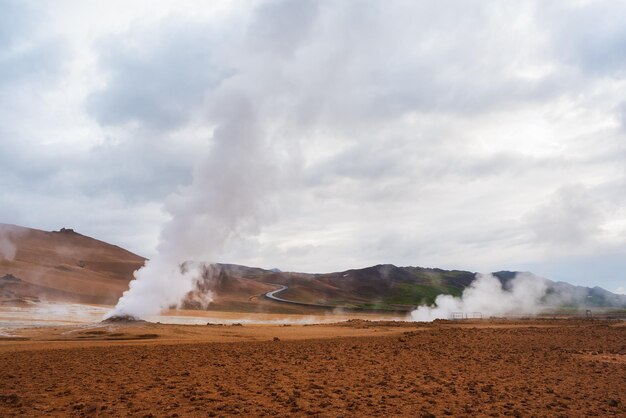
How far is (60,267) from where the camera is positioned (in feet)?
305

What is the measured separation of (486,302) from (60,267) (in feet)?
269

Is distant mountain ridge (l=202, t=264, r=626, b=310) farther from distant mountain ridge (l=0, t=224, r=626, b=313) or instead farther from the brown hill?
the brown hill

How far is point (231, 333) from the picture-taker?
120 feet

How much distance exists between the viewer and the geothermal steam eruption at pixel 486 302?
2918 inches

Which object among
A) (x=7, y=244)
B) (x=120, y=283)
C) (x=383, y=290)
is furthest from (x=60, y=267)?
(x=383, y=290)

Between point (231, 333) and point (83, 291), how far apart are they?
53.0 meters

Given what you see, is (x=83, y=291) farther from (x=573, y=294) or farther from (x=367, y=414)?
(x=573, y=294)

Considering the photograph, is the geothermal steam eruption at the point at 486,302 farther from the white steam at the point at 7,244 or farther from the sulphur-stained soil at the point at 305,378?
the white steam at the point at 7,244

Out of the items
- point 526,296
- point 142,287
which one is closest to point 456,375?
point 142,287

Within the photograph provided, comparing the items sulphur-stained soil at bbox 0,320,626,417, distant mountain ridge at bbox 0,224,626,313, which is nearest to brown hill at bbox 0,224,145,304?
distant mountain ridge at bbox 0,224,626,313

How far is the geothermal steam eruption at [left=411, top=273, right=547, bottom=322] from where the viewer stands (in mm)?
74119

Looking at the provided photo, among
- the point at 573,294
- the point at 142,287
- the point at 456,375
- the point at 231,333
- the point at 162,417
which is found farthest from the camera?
the point at 573,294

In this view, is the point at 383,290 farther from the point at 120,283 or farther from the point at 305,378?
the point at 305,378

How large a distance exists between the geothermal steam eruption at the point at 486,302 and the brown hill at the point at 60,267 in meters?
51.7
